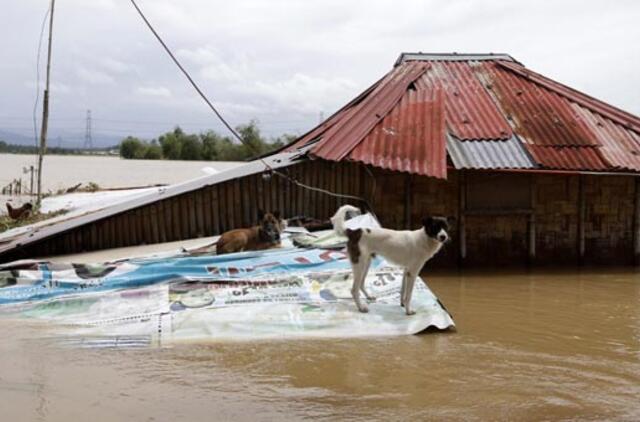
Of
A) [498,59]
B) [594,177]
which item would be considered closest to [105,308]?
[594,177]

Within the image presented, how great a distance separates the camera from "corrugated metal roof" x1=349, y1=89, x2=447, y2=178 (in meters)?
10.5

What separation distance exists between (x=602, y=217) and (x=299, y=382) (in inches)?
332

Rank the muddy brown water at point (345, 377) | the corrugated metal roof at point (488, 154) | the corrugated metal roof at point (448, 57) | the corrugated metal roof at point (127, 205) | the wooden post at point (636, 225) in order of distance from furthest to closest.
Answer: the corrugated metal roof at point (448, 57), the wooden post at point (636, 225), the corrugated metal roof at point (488, 154), the corrugated metal roof at point (127, 205), the muddy brown water at point (345, 377)

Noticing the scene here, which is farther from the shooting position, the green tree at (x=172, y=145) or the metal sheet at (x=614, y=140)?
the green tree at (x=172, y=145)

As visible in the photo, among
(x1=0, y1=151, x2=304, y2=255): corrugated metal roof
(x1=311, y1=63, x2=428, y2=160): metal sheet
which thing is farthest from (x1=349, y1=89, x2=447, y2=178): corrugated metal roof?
(x1=0, y1=151, x2=304, y2=255): corrugated metal roof

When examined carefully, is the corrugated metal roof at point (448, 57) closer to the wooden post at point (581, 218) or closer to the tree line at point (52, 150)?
the wooden post at point (581, 218)

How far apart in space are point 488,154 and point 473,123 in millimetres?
1111

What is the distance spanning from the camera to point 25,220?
14.7 m

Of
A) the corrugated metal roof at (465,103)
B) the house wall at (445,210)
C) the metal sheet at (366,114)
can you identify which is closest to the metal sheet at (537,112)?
the corrugated metal roof at (465,103)

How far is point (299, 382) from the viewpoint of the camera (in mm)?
5434

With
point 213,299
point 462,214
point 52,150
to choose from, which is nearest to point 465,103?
point 462,214

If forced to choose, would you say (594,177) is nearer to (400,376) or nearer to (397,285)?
(397,285)

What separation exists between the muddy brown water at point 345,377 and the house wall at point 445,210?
4.11 metres

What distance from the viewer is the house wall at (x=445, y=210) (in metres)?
11.1
